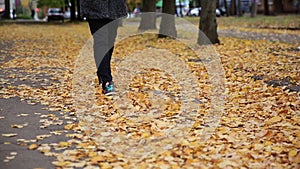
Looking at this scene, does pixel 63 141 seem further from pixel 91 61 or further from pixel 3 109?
pixel 91 61

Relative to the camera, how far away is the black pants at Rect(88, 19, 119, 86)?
6.70 metres

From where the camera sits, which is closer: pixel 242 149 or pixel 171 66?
pixel 242 149

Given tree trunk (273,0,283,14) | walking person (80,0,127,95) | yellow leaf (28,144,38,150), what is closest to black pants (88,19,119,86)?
walking person (80,0,127,95)

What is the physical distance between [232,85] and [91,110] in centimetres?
287

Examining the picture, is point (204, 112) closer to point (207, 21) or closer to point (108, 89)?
point (108, 89)

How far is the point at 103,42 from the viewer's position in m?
6.83

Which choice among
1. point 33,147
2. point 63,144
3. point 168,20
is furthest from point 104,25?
point 168,20

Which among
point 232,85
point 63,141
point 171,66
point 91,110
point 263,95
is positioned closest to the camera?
point 63,141

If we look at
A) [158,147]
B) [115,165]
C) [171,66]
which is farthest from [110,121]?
[171,66]

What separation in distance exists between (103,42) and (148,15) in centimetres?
1655

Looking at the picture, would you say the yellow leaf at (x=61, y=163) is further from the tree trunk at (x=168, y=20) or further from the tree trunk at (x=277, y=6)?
the tree trunk at (x=277, y=6)

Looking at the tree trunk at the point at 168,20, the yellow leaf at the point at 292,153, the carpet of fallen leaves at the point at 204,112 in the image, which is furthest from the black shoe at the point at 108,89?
the tree trunk at the point at 168,20

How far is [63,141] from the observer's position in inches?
182

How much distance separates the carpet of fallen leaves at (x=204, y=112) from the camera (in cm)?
410
